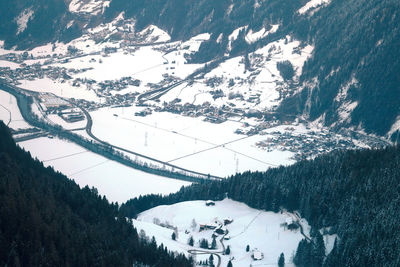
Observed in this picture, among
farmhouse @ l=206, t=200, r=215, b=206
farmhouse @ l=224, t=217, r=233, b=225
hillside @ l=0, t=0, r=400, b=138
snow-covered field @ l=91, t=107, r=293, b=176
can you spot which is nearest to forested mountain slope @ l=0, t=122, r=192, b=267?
farmhouse @ l=224, t=217, r=233, b=225

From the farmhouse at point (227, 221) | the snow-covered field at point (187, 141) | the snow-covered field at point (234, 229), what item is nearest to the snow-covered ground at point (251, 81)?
the snow-covered field at point (187, 141)

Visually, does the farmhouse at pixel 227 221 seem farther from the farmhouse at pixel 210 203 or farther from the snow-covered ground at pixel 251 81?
the snow-covered ground at pixel 251 81

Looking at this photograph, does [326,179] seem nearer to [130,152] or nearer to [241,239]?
[241,239]

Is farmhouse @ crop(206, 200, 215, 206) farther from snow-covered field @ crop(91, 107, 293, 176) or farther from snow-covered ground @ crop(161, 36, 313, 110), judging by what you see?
snow-covered ground @ crop(161, 36, 313, 110)

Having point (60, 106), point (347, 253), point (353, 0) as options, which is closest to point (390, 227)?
point (347, 253)

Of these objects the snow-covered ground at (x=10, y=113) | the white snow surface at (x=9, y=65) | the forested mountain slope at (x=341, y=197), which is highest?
the forested mountain slope at (x=341, y=197)

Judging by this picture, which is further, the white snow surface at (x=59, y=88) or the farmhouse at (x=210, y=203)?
the white snow surface at (x=59, y=88)

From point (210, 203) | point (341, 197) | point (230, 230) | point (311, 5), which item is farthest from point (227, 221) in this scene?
point (311, 5)
